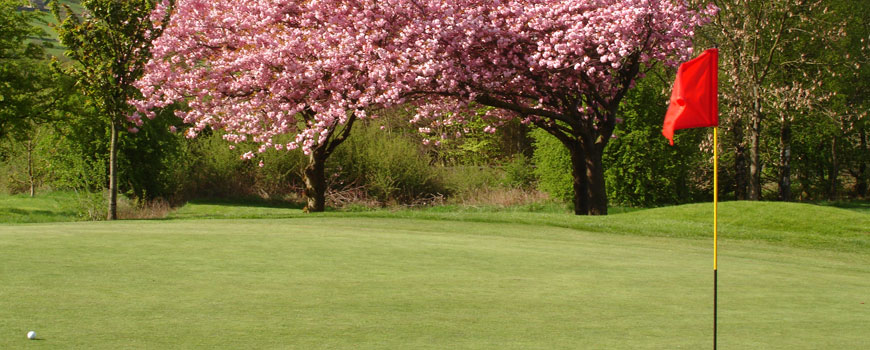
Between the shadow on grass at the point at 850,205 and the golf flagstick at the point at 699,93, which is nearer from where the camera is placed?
the golf flagstick at the point at 699,93

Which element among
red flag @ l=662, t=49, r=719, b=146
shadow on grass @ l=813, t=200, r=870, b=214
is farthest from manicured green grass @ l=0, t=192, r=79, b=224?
shadow on grass @ l=813, t=200, r=870, b=214

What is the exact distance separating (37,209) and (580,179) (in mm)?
22027

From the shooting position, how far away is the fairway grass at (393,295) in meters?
6.80

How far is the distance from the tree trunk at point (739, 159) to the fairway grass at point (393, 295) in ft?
65.3

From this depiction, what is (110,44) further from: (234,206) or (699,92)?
(699,92)

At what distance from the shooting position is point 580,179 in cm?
2531

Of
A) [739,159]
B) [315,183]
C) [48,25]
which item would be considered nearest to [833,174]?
[739,159]

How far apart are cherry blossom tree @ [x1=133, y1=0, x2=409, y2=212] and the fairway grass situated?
804 centimetres

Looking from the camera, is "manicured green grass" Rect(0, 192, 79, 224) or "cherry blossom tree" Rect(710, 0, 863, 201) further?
"cherry blossom tree" Rect(710, 0, 863, 201)

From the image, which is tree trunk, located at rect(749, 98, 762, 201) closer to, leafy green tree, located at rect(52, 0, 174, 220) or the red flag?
leafy green tree, located at rect(52, 0, 174, 220)

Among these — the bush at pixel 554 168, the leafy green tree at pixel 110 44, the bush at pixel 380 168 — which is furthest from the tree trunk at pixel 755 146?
the leafy green tree at pixel 110 44

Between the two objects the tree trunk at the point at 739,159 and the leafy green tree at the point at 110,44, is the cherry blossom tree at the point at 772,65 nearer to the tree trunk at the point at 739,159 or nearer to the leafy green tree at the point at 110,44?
the tree trunk at the point at 739,159

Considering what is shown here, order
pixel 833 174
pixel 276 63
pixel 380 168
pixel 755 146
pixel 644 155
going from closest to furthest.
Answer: pixel 276 63
pixel 644 155
pixel 755 146
pixel 380 168
pixel 833 174

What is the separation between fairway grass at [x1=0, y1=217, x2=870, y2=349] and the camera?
22.3 ft
